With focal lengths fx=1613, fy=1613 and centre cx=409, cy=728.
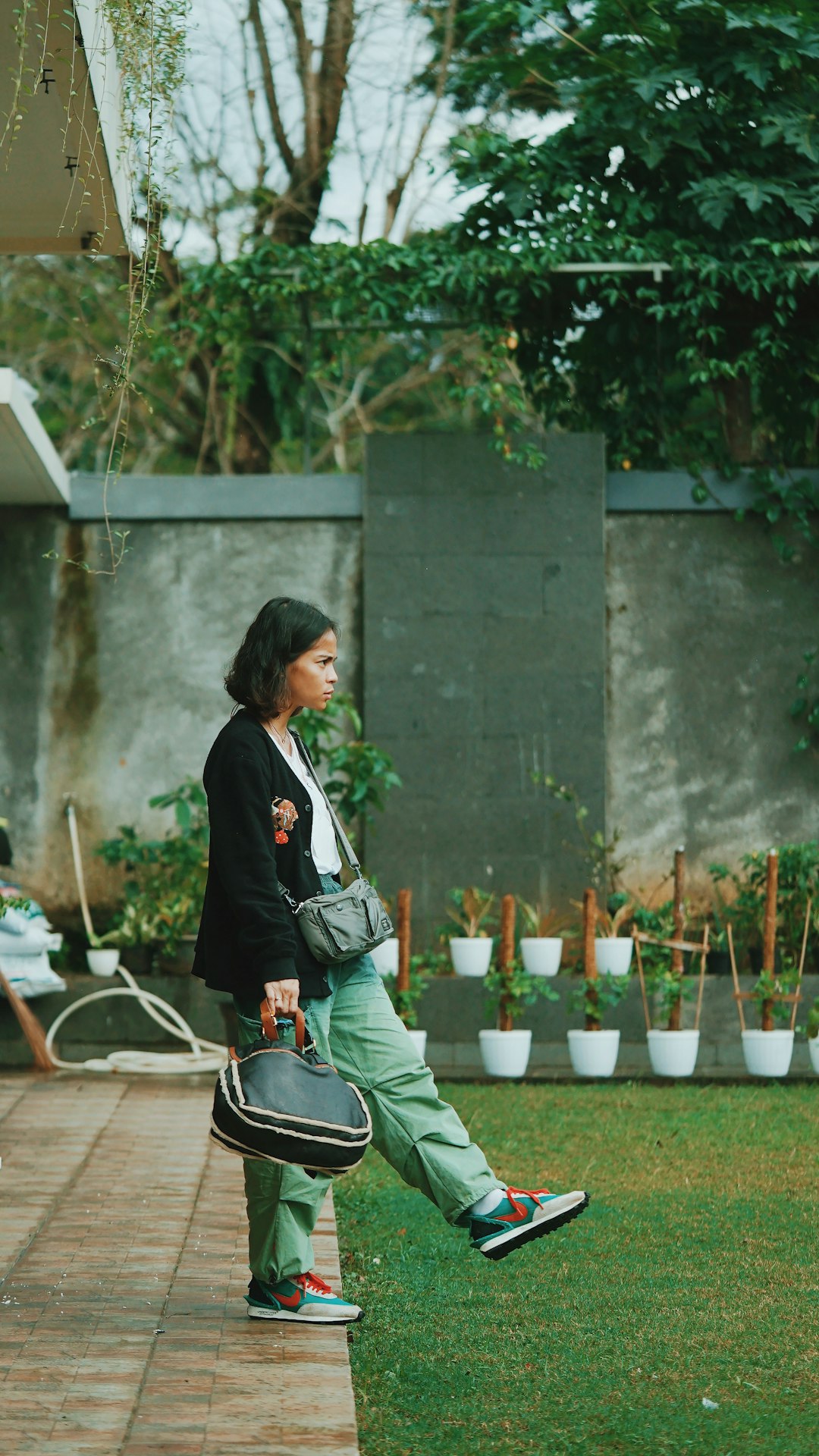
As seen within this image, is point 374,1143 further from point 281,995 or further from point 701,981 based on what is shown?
point 701,981

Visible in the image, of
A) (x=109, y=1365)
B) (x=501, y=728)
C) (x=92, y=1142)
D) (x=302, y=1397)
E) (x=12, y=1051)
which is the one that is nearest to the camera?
(x=302, y=1397)

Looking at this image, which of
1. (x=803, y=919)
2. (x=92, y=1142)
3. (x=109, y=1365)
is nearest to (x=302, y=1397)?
(x=109, y=1365)

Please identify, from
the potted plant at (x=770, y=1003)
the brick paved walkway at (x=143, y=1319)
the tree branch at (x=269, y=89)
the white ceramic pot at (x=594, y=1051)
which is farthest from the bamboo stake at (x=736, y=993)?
the tree branch at (x=269, y=89)

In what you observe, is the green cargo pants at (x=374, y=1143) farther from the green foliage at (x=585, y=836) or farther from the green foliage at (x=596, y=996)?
the green foliage at (x=585, y=836)

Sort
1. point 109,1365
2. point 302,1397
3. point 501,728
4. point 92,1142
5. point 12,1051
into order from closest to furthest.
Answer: point 302,1397, point 109,1365, point 92,1142, point 12,1051, point 501,728

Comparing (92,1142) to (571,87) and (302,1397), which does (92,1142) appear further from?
(571,87)

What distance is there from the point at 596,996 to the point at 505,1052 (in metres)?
0.52

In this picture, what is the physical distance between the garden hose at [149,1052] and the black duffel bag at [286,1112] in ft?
13.5

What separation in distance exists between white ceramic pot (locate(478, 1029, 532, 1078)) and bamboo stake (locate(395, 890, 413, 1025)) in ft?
1.47

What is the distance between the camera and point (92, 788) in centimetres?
888

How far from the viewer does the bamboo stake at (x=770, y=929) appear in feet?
24.7

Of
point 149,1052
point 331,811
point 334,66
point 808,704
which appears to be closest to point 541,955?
point 149,1052

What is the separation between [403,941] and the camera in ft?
25.0

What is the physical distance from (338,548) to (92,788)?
1.90 m
